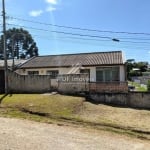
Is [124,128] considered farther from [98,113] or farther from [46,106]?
[46,106]

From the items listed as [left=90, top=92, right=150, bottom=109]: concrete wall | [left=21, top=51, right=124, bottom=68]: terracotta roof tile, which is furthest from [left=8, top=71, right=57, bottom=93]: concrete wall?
[left=21, top=51, right=124, bottom=68]: terracotta roof tile

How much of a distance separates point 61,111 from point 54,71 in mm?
13350

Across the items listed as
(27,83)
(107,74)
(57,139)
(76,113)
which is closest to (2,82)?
(27,83)

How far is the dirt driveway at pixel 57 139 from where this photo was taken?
32.2ft

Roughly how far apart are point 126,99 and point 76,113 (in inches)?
222

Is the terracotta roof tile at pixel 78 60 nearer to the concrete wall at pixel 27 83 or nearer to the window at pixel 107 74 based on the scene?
the window at pixel 107 74

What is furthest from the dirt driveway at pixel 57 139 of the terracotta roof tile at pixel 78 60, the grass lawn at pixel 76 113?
the terracotta roof tile at pixel 78 60

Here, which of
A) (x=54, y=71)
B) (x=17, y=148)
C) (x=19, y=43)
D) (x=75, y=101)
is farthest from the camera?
(x=19, y=43)

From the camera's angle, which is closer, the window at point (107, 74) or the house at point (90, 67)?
the house at point (90, 67)

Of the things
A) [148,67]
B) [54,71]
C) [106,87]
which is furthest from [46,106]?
[148,67]

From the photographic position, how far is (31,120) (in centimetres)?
1488

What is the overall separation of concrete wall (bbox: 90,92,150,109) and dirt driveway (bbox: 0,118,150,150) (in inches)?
352

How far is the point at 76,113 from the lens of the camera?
17.9 metres

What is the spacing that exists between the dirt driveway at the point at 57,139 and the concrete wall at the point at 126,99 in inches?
352
